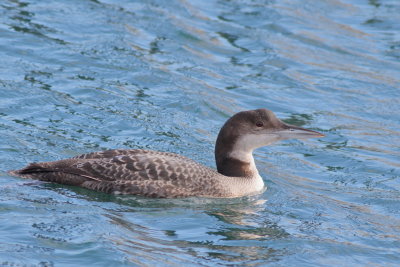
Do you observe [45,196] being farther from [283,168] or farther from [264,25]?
[264,25]

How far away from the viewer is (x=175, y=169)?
948 cm

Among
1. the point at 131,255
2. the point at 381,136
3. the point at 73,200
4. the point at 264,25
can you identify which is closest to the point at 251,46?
the point at 264,25

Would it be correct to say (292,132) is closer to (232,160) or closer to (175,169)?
(232,160)

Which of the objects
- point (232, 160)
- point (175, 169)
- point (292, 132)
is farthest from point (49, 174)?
point (292, 132)

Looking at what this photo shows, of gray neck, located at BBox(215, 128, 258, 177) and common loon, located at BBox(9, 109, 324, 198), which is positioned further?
gray neck, located at BBox(215, 128, 258, 177)

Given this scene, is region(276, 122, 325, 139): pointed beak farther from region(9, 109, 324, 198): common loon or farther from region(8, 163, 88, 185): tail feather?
region(8, 163, 88, 185): tail feather

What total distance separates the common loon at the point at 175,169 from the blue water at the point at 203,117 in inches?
5.4

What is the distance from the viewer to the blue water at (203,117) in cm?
836

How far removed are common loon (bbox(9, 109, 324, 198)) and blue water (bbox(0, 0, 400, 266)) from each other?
0.14 metres

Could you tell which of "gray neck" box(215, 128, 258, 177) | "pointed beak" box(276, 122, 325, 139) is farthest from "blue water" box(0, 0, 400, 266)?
"pointed beak" box(276, 122, 325, 139)

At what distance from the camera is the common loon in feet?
30.9

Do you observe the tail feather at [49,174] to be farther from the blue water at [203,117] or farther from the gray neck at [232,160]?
the gray neck at [232,160]

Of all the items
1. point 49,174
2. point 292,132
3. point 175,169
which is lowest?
point 49,174

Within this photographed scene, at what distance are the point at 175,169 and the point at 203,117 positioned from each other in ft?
10.2
